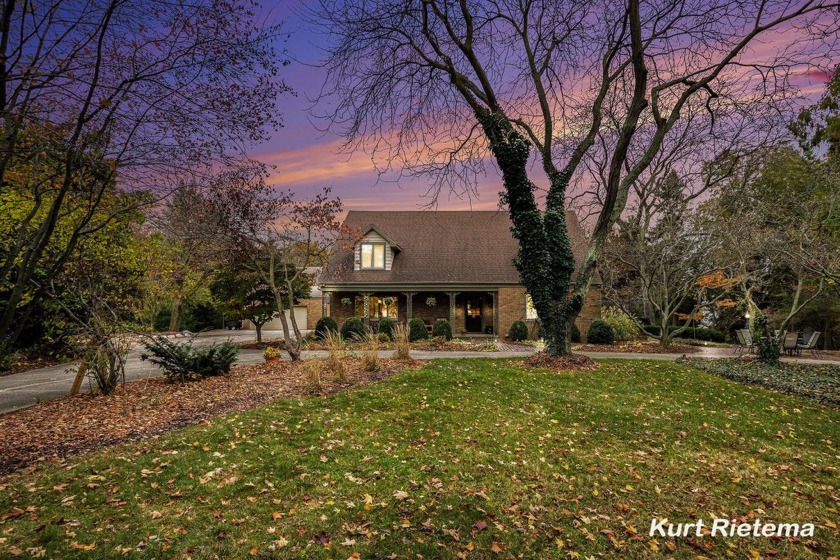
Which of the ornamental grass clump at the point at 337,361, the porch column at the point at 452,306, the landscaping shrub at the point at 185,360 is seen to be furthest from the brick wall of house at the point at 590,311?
the landscaping shrub at the point at 185,360

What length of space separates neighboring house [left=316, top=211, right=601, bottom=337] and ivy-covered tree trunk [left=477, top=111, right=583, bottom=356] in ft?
35.3

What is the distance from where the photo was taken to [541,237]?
510 inches

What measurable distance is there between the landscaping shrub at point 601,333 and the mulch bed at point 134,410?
12.9 metres

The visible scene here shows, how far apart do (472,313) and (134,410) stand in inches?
797

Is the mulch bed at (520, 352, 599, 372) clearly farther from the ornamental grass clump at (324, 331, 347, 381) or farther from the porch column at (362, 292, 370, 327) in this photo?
the porch column at (362, 292, 370, 327)

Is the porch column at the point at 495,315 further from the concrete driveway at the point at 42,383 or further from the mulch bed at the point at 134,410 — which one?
the mulch bed at the point at 134,410

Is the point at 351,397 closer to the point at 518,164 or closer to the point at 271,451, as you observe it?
the point at 271,451

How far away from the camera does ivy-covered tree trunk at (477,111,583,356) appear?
12523 millimetres

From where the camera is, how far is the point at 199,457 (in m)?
5.36

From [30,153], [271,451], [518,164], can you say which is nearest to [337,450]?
[271,451]

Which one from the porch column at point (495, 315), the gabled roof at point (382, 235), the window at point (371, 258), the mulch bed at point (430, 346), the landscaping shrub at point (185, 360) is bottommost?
the mulch bed at point (430, 346)

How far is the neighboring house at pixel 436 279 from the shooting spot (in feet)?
79.3

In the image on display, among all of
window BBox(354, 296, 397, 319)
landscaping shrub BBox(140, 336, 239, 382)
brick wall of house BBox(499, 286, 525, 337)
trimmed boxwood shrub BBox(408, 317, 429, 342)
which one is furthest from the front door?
landscaping shrub BBox(140, 336, 239, 382)

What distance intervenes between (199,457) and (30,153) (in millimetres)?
3758
